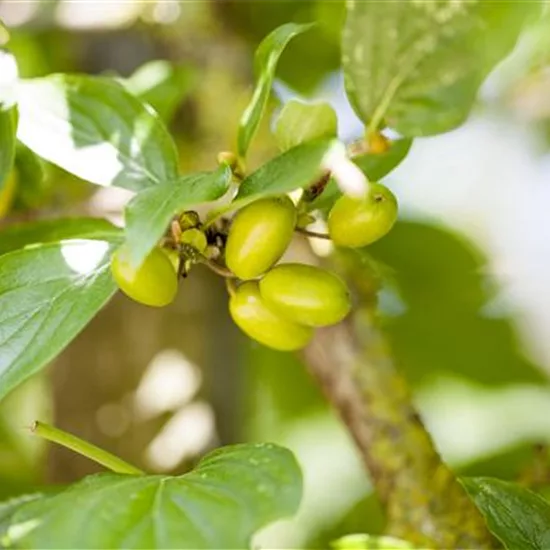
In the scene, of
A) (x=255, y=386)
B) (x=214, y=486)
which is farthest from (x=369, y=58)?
(x=255, y=386)

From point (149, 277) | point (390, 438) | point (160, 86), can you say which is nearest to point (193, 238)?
point (149, 277)

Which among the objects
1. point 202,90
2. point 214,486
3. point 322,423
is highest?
point 214,486

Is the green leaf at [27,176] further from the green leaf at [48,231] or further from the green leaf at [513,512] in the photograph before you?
the green leaf at [513,512]

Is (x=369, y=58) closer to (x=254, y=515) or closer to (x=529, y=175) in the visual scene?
(x=254, y=515)

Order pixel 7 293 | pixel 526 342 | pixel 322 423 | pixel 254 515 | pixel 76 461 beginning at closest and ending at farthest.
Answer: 1. pixel 254 515
2. pixel 7 293
3. pixel 76 461
4. pixel 526 342
5. pixel 322 423

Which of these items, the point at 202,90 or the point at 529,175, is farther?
the point at 529,175

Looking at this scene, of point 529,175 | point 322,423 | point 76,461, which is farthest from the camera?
point 529,175
